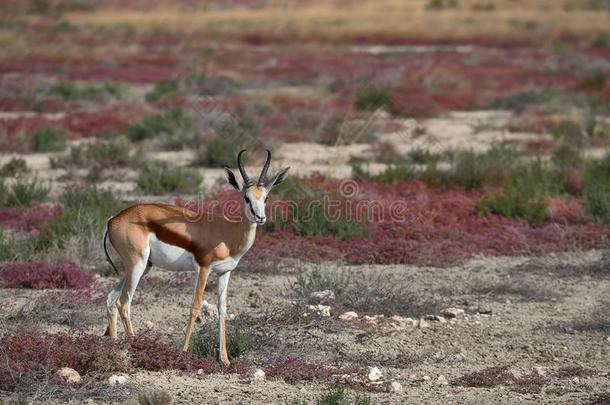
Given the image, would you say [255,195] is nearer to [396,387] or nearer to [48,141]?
[396,387]

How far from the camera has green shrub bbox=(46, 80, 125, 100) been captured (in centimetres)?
3056

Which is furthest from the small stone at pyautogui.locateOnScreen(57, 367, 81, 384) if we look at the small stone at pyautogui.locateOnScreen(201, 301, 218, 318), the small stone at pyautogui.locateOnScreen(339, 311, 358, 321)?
the small stone at pyautogui.locateOnScreen(339, 311, 358, 321)

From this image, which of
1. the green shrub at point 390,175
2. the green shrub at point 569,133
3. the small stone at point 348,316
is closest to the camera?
the small stone at point 348,316

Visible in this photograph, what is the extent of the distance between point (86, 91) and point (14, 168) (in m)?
12.9

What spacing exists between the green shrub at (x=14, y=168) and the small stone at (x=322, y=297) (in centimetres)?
901

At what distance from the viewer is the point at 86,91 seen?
3102cm

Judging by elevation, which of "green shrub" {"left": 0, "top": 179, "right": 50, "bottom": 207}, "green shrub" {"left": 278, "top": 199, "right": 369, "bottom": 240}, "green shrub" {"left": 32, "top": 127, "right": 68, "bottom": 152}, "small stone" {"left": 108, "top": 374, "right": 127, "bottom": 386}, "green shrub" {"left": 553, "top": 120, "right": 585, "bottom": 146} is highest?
"small stone" {"left": 108, "top": 374, "right": 127, "bottom": 386}

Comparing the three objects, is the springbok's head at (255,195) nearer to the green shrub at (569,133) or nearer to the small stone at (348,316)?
the small stone at (348,316)

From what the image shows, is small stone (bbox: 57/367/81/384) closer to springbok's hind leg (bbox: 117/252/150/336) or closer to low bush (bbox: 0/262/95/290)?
springbok's hind leg (bbox: 117/252/150/336)

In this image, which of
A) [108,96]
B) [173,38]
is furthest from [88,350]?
[173,38]

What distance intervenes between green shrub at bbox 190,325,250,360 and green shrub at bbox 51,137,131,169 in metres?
10.2

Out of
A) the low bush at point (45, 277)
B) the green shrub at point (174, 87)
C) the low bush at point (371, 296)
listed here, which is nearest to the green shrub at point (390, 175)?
the low bush at point (371, 296)

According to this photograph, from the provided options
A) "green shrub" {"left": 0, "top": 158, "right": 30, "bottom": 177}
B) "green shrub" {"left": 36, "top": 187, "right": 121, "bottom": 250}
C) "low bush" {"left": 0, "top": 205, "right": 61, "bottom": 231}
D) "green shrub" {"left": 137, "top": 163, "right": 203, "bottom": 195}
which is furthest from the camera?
"green shrub" {"left": 0, "top": 158, "right": 30, "bottom": 177}

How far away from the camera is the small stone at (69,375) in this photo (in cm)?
777
